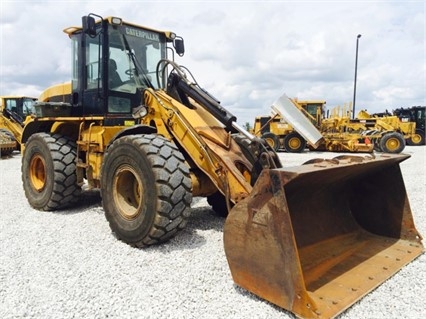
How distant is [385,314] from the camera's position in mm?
2736

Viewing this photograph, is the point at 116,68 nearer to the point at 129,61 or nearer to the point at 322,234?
the point at 129,61

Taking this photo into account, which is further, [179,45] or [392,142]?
[392,142]

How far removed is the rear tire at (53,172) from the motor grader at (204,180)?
16 millimetres

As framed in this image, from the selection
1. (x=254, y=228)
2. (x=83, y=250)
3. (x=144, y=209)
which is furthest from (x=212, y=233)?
(x=254, y=228)

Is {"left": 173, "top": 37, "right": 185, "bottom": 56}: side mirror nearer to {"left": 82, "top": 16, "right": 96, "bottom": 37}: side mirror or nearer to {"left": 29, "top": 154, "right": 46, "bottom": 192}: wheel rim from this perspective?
{"left": 82, "top": 16, "right": 96, "bottom": 37}: side mirror

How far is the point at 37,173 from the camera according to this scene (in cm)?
625

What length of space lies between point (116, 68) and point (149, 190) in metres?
2.12

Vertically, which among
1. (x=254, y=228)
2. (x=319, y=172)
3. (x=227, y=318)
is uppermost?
(x=319, y=172)

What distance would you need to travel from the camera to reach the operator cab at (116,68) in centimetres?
510

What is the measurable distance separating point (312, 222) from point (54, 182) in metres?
3.66

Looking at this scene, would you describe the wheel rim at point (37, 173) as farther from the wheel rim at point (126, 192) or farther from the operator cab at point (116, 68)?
the wheel rim at point (126, 192)

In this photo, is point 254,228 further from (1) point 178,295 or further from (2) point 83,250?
(2) point 83,250

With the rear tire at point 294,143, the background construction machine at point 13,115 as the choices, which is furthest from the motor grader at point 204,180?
the rear tire at point 294,143

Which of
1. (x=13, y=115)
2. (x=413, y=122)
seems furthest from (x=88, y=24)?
(x=413, y=122)
